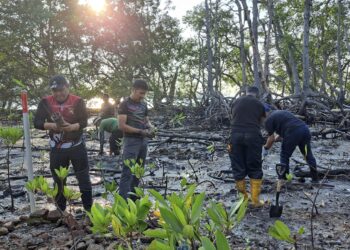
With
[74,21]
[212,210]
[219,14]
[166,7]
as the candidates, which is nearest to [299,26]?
[219,14]

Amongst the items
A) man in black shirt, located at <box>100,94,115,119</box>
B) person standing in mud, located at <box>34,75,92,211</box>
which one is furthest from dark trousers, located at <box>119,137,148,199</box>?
man in black shirt, located at <box>100,94,115,119</box>

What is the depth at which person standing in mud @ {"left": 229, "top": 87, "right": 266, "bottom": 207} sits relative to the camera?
4996mm

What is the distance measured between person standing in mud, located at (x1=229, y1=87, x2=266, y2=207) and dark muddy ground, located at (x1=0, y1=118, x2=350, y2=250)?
1.24 ft

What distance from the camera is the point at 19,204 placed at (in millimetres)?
5246

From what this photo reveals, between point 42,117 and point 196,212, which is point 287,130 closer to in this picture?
point 42,117

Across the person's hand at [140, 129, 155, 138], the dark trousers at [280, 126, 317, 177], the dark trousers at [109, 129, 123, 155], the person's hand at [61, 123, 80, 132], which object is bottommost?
the dark trousers at [109, 129, 123, 155]

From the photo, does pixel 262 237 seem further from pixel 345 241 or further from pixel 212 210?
pixel 212 210

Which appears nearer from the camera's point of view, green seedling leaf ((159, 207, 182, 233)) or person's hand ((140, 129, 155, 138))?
green seedling leaf ((159, 207, 182, 233))

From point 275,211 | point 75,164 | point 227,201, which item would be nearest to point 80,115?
point 75,164

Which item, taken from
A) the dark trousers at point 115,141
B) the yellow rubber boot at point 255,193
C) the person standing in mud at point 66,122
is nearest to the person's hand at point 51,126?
the person standing in mud at point 66,122

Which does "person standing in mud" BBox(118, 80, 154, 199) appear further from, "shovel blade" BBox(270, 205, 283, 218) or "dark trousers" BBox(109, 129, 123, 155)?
"dark trousers" BBox(109, 129, 123, 155)

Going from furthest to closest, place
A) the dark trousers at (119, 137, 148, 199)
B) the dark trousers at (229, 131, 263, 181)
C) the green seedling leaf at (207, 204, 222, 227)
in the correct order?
the dark trousers at (229, 131, 263, 181), the dark trousers at (119, 137, 148, 199), the green seedling leaf at (207, 204, 222, 227)

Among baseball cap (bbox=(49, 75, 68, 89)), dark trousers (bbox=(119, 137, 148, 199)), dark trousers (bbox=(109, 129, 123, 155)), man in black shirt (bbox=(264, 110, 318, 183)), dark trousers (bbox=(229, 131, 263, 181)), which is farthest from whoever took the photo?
dark trousers (bbox=(109, 129, 123, 155))

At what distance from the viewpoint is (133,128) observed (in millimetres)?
4555
